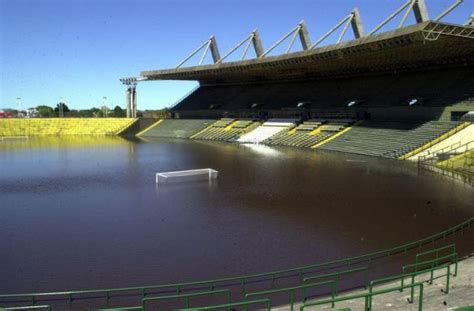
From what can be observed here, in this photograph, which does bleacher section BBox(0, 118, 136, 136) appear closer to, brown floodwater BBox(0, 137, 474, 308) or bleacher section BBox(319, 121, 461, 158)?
bleacher section BBox(319, 121, 461, 158)

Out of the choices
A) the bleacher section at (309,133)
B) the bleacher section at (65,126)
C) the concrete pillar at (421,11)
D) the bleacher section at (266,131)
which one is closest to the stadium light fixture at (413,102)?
the bleacher section at (309,133)

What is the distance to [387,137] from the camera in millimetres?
47656

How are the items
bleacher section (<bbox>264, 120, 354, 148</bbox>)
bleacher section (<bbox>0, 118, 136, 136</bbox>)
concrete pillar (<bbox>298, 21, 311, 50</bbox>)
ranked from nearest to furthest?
bleacher section (<bbox>264, 120, 354, 148</bbox>) < concrete pillar (<bbox>298, 21, 311, 50</bbox>) < bleacher section (<bbox>0, 118, 136, 136</bbox>)

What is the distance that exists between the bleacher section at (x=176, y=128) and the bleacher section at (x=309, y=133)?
20.9 m

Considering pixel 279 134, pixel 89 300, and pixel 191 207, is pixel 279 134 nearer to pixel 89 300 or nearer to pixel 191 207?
pixel 191 207

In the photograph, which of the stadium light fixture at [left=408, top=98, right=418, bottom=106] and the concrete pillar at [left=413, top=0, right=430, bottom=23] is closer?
the concrete pillar at [left=413, top=0, right=430, bottom=23]

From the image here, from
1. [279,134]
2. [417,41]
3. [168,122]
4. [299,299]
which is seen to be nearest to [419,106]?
[417,41]

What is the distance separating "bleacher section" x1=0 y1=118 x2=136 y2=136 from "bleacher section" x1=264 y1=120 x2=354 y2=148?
41059 mm

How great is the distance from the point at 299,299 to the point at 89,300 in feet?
17.1

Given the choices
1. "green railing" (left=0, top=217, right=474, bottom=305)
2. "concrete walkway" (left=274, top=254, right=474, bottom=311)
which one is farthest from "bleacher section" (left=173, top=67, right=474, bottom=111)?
"concrete walkway" (left=274, top=254, right=474, bottom=311)

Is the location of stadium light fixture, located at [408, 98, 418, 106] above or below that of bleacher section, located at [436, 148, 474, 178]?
above

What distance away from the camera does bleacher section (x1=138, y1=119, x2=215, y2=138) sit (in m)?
79.6

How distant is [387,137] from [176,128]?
4568cm

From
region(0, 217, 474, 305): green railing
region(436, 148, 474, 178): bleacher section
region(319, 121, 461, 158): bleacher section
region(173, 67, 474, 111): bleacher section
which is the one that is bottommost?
region(0, 217, 474, 305): green railing
